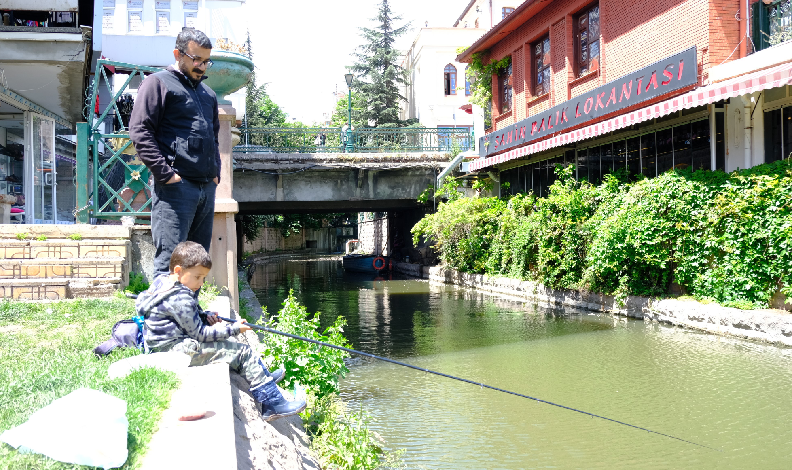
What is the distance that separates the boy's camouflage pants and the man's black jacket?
1311mm

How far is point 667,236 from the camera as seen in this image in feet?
38.7

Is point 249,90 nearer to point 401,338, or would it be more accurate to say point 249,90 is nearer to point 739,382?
point 401,338

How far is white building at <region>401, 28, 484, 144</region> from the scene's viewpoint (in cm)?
4225

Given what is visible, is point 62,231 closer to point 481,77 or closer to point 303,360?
point 303,360

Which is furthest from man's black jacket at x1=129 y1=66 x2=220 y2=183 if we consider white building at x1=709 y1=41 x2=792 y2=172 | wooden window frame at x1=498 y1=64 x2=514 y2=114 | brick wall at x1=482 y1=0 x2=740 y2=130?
wooden window frame at x1=498 y1=64 x2=514 y2=114

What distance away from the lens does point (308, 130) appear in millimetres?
22156

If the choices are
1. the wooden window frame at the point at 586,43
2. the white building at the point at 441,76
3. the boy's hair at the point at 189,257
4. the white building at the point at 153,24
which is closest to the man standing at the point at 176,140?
the boy's hair at the point at 189,257

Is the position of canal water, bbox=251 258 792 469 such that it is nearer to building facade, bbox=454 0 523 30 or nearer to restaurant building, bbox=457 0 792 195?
restaurant building, bbox=457 0 792 195

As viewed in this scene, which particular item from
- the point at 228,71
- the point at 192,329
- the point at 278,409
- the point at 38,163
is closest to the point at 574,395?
the point at 278,409

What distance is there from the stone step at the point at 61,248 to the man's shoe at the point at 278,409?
12.9 ft

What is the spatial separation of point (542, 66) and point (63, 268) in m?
16.2

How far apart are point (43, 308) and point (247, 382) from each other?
3.09 m

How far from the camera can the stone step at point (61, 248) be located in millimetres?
7000

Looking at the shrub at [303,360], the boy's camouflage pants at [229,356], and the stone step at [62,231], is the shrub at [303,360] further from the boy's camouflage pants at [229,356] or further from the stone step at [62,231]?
the stone step at [62,231]
